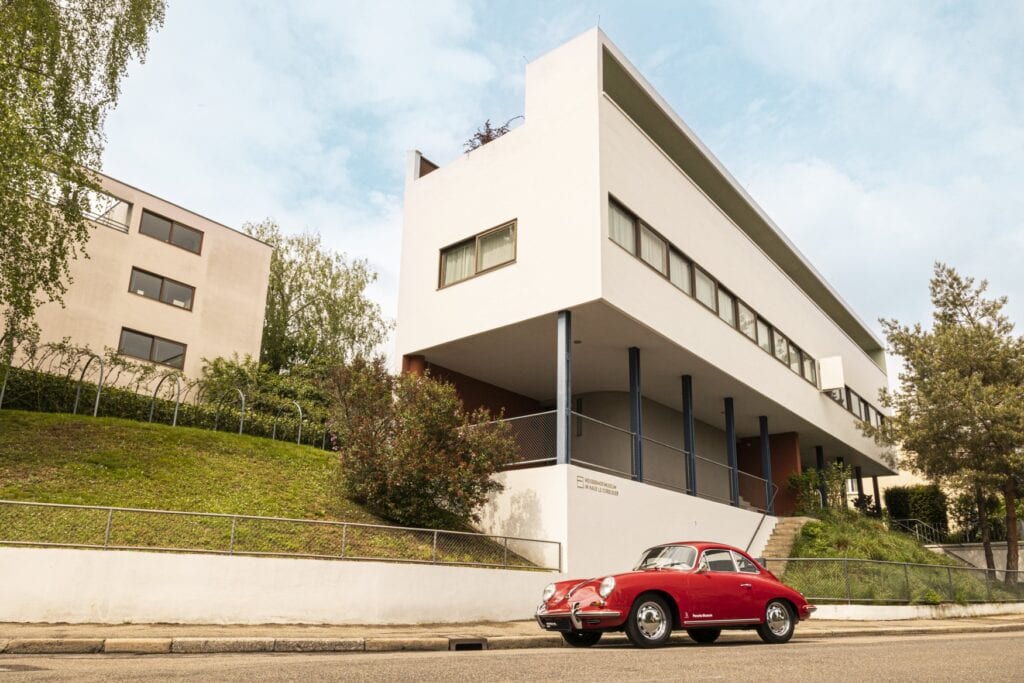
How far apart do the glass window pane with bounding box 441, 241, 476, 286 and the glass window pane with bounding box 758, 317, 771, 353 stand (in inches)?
420

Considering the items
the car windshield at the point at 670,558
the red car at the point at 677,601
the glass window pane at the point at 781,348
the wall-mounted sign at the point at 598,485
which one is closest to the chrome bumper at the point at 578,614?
the red car at the point at 677,601

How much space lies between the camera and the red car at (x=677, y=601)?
34.2ft

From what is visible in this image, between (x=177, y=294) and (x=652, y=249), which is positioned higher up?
(x=177, y=294)

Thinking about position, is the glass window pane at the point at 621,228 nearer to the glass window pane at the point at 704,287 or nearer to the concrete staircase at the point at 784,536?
the glass window pane at the point at 704,287

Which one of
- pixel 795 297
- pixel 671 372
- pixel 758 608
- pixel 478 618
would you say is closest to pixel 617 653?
pixel 758 608

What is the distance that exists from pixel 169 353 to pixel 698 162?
71.6ft

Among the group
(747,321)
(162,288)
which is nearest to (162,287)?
(162,288)

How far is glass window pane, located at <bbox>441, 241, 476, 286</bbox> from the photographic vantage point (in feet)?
66.7

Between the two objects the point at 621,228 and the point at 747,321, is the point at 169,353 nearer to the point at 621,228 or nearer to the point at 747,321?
the point at 621,228

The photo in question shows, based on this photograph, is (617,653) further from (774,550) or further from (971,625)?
(774,550)

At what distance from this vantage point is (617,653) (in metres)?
9.59

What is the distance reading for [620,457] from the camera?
23.0 m

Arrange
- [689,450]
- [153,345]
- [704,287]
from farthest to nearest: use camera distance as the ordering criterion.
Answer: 1. [153,345]
2. [704,287]
3. [689,450]

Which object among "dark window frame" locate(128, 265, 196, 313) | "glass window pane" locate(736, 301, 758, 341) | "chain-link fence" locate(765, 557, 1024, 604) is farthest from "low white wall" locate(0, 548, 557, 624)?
"dark window frame" locate(128, 265, 196, 313)
